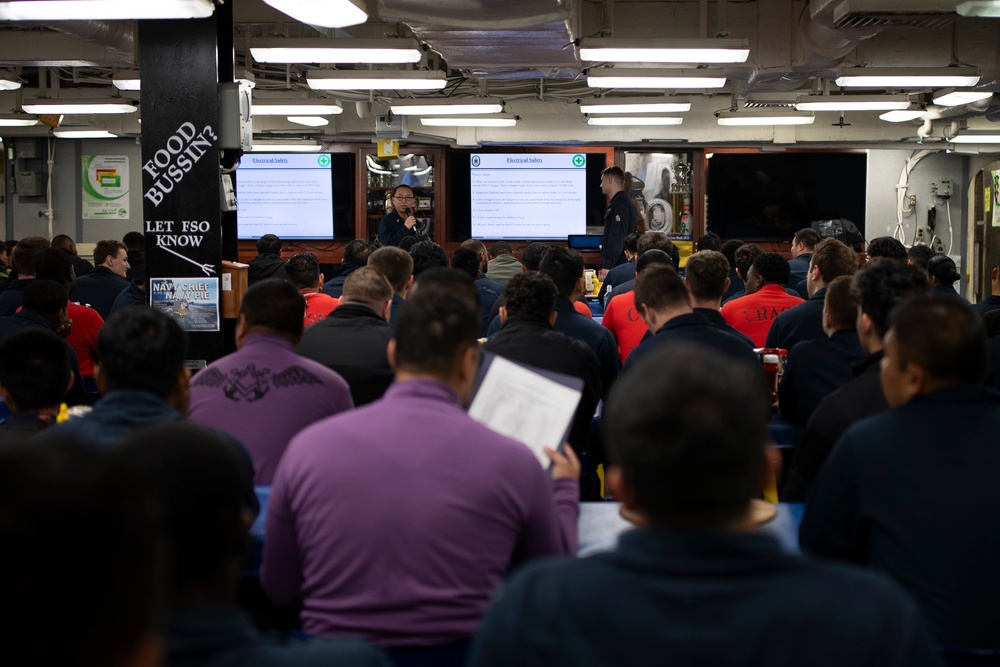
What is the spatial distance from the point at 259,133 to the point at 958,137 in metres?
8.50

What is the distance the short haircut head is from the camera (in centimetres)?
222

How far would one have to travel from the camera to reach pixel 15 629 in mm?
898

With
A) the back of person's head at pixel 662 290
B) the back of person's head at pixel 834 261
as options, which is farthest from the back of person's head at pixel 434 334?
the back of person's head at pixel 834 261

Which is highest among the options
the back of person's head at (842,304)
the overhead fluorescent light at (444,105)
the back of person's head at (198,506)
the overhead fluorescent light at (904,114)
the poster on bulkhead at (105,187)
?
the overhead fluorescent light at (904,114)

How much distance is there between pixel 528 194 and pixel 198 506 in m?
12.5

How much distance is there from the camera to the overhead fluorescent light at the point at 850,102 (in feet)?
33.2

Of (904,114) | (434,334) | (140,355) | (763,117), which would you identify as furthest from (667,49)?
(904,114)

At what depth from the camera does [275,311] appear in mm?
3408

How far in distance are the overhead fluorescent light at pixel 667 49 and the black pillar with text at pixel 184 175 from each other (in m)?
2.61

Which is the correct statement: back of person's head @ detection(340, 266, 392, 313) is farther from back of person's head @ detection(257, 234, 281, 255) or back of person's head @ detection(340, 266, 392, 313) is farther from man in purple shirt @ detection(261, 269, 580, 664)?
back of person's head @ detection(257, 234, 281, 255)

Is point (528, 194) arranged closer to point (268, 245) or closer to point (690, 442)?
point (268, 245)

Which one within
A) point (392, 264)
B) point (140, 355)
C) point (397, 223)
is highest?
point (397, 223)

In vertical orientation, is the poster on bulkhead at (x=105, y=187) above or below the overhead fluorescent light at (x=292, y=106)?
below

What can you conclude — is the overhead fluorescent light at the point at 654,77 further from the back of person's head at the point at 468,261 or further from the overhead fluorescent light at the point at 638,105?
the back of person's head at the point at 468,261
